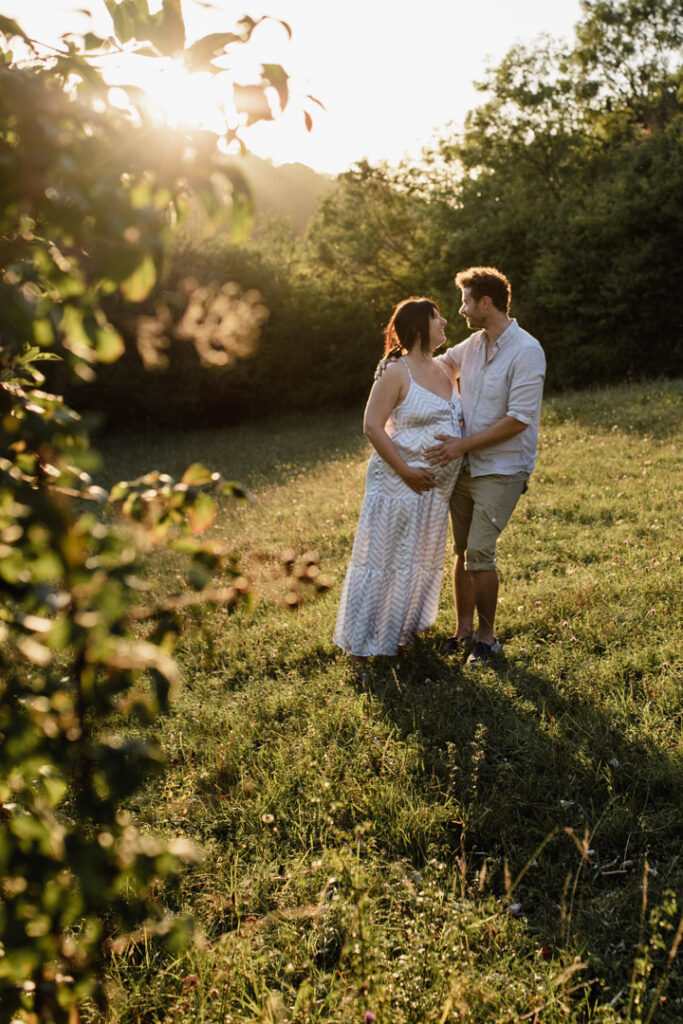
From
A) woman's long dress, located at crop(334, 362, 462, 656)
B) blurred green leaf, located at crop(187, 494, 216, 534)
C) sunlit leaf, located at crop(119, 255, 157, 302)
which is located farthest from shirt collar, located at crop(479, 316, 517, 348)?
sunlit leaf, located at crop(119, 255, 157, 302)

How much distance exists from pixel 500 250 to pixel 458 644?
21.2 metres

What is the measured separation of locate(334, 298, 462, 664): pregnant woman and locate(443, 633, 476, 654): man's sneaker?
0.19 meters

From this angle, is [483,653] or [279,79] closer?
[279,79]

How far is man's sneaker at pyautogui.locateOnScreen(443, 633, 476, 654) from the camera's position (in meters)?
5.19

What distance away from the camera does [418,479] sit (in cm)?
489

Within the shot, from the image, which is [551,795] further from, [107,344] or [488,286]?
[107,344]

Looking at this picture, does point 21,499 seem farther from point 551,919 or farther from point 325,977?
point 551,919

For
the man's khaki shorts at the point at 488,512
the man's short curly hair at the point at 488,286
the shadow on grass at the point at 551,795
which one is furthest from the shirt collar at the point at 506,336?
the shadow on grass at the point at 551,795

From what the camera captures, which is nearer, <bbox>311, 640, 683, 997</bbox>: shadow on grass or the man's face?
<bbox>311, 640, 683, 997</bbox>: shadow on grass

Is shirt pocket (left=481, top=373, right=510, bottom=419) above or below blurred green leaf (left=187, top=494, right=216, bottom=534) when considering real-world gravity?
above

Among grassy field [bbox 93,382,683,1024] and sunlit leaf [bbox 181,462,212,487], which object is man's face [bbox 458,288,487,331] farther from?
sunlit leaf [bbox 181,462,212,487]

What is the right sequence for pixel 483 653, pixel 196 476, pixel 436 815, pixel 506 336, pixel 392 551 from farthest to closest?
pixel 392 551, pixel 483 653, pixel 506 336, pixel 436 815, pixel 196 476

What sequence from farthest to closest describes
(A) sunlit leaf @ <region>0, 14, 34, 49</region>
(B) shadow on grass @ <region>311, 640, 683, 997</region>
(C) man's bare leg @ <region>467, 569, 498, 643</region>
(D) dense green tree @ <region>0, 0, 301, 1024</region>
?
(C) man's bare leg @ <region>467, 569, 498, 643</region> → (B) shadow on grass @ <region>311, 640, 683, 997</region> → (A) sunlit leaf @ <region>0, 14, 34, 49</region> → (D) dense green tree @ <region>0, 0, 301, 1024</region>

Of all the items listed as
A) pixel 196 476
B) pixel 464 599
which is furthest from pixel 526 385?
pixel 196 476
